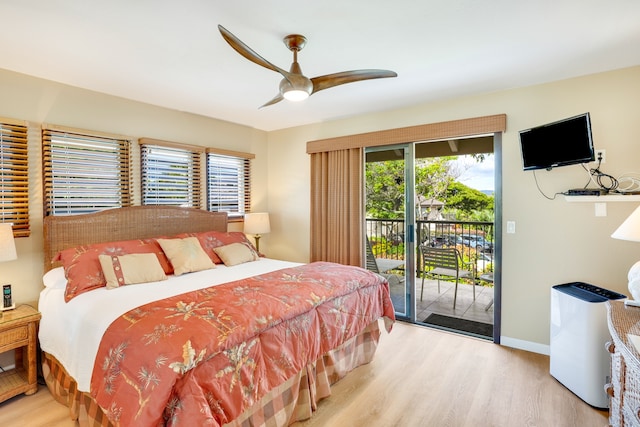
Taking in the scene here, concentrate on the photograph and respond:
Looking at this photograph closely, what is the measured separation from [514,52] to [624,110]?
1143mm

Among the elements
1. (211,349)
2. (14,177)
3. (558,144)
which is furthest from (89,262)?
(558,144)

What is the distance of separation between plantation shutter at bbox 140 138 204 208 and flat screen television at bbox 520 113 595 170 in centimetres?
352

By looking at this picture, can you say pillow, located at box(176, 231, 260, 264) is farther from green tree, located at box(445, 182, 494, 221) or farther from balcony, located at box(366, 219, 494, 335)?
green tree, located at box(445, 182, 494, 221)

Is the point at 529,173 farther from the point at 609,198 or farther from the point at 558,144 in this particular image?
the point at 609,198

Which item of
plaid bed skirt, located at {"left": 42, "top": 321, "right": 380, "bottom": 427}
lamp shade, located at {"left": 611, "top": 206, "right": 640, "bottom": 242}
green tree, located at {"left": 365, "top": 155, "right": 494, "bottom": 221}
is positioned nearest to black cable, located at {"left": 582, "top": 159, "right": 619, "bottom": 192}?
lamp shade, located at {"left": 611, "top": 206, "right": 640, "bottom": 242}

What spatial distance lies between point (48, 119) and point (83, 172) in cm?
51

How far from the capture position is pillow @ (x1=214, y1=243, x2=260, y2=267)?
11.0ft

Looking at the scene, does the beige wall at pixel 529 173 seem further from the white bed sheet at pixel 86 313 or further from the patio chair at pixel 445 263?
the patio chair at pixel 445 263

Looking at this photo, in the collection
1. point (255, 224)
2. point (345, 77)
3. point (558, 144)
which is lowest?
point (255, 224)

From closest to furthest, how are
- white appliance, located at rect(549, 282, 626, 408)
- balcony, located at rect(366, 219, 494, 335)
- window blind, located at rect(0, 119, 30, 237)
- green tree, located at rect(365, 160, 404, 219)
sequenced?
white appliance, located at rect(549, 282, 626, 408), window blind, located at rect(0, 119, 30, 237), green tree, located at rect(365, 160, 404, 219), balcony, located at rect(366, 219, 494, 335)

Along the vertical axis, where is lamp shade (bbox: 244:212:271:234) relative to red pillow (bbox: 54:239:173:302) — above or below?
above

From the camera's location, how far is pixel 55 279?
8.32 feet

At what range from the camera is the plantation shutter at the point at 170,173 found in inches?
138

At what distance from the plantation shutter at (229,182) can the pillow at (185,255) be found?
3.48 feet
